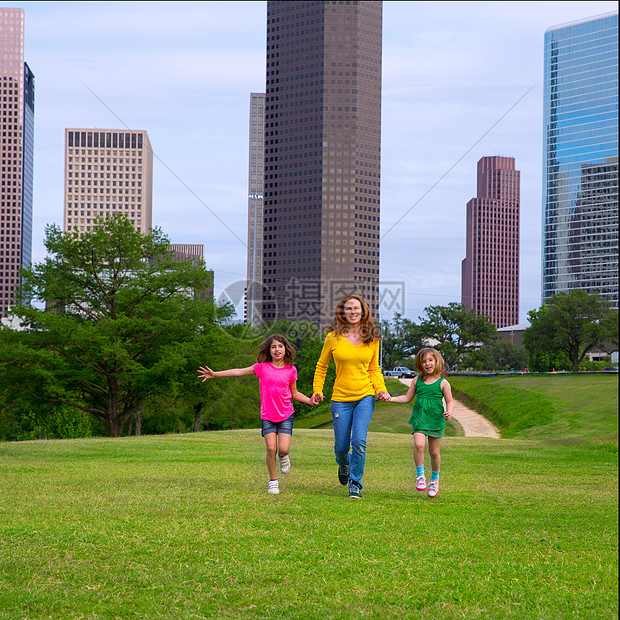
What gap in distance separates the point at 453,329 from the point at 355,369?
6958 cm

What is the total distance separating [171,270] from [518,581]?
32091 mm

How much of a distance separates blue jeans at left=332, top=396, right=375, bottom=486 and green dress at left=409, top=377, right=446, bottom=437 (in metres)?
0.59

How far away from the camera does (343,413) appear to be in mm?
8039

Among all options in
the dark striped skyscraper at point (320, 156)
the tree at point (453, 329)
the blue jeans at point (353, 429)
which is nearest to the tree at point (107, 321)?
the blue jeans at point (353, 429)

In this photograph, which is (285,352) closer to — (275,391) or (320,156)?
(275,391)

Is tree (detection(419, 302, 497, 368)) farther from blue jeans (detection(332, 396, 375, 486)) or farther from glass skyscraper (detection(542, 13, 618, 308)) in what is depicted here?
blue jeans (detection(332, 396, 375, 486))

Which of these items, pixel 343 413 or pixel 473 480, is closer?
pixel 343 413

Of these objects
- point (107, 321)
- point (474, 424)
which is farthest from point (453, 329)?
point (107, 321)

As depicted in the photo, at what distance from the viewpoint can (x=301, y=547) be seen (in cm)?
528

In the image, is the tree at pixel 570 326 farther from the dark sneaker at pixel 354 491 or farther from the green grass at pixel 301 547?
the dark sneaker at pixel 354 491

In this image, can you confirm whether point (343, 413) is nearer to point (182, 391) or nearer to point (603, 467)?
point (603, 467)

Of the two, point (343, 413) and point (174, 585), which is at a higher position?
point (343, 413)

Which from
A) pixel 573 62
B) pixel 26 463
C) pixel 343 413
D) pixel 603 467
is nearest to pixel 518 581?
pixel 343 413

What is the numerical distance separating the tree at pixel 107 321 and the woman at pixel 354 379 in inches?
894
